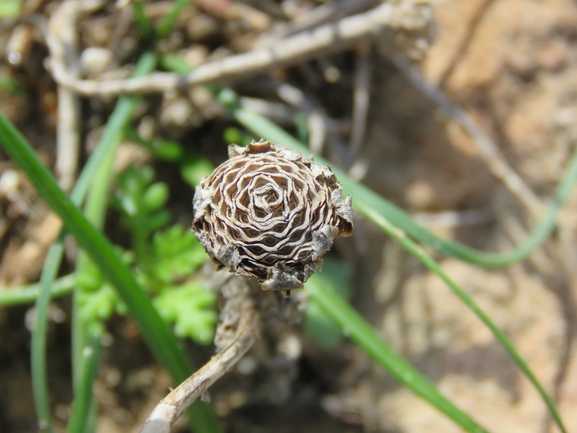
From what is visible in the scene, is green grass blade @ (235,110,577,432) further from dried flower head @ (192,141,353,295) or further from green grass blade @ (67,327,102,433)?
green grass blade @ (67,327,102,433)

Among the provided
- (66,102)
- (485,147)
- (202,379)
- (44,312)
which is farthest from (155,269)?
(485,147)

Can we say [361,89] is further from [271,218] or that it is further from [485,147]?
[271,218]

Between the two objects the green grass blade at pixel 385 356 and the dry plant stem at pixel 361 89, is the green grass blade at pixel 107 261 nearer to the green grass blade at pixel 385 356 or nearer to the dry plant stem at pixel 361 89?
the green grass blade at pixel 385 356

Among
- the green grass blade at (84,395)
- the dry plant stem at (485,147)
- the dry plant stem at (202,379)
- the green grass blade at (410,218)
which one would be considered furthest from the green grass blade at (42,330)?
the dry plant stem at (485,147)

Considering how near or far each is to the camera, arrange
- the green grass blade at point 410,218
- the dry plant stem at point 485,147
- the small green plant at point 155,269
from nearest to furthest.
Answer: the green grass blade at point 410,218 < the small green plant at point 155,269 < the dry plant stem at point 485,147

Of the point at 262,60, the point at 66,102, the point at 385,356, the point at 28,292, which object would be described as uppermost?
the point at 66,102

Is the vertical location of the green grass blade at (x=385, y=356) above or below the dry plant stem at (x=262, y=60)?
below

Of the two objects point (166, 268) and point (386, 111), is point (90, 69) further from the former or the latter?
point (386, 111)
